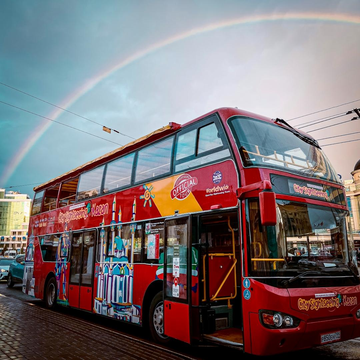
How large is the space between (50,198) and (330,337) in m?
11.2

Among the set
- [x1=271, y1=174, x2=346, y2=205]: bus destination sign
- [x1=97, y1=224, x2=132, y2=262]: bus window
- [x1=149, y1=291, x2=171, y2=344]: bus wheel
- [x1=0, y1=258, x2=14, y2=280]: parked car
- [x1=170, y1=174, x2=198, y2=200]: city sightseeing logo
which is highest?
[x1=170, y1=174, x2=198, y2=200]: city sightseeing logo

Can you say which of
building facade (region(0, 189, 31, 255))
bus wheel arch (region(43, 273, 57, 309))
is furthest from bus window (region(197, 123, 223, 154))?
building facade (region(0, 189, 31, 255))

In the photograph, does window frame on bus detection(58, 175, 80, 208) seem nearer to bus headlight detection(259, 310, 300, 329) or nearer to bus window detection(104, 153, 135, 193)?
bus window detection(104, 153, 135, 193)

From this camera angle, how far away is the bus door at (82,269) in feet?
32.5

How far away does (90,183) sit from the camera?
1104 cm

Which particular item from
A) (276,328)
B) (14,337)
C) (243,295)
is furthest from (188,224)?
(14,337)

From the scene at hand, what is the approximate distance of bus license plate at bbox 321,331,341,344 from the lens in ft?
17.1

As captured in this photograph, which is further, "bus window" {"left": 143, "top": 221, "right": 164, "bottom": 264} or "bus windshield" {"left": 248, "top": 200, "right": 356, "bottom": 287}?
"bus window" {"left": 143, "top": 221, "right": 164, "bottom": 264}

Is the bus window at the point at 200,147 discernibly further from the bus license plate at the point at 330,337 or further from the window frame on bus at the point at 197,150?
the bus license plate at the point at 330,337

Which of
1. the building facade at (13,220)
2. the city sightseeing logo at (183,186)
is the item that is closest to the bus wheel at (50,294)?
the city sightseeing logo at (183,186)

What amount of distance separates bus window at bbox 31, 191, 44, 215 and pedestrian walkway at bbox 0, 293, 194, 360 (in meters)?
5.47

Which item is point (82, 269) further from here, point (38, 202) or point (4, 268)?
point (4, 268)

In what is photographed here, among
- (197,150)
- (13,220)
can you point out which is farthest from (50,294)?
(13,220)

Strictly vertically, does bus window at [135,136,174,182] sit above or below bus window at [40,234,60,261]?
above
